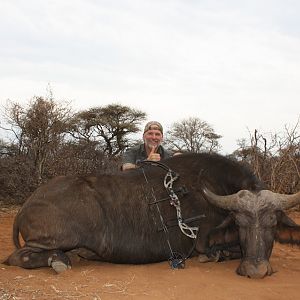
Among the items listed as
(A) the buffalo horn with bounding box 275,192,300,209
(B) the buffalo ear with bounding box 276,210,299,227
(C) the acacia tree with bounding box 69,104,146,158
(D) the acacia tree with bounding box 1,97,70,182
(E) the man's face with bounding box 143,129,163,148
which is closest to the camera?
(A) the buffalo horn with bounding box 275,192,300,209

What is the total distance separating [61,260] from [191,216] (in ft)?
4.77

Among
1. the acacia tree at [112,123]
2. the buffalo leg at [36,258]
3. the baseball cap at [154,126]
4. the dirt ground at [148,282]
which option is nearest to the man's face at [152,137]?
the baseball cap at [154,126]

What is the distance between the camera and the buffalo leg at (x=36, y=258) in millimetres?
4508

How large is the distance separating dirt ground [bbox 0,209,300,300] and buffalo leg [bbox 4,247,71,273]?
82 mm

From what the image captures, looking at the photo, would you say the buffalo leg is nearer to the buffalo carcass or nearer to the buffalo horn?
the buffalo carcass

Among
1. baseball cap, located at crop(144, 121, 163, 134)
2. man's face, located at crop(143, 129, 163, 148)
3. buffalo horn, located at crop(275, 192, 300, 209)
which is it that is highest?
baseball cap, located at crop(144, 121, 163, 134)

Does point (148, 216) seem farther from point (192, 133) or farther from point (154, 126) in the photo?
point (192, 133)

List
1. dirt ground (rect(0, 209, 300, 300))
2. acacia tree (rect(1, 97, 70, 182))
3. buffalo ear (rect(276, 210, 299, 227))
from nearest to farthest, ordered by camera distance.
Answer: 1. dirt ground (rect(0, 209, 300, 300))
2. buffalo ear (rect(276, 210, 299, 227))
3. acacia tree (rect(1, 97, 70, 182))

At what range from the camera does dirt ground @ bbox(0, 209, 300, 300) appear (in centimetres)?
346

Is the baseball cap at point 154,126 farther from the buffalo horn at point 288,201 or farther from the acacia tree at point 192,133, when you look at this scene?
the acacia tree at point 192,133

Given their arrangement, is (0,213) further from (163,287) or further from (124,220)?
(163,287)

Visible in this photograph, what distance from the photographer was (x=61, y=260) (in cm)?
447

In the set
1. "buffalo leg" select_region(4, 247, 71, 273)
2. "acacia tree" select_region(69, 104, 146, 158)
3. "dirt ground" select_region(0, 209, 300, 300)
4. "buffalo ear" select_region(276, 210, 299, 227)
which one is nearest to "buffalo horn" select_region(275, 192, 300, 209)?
"buffalo ear" select_region(276, 210, 299, 227)

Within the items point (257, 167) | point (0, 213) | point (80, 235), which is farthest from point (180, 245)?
point (0, 213)
